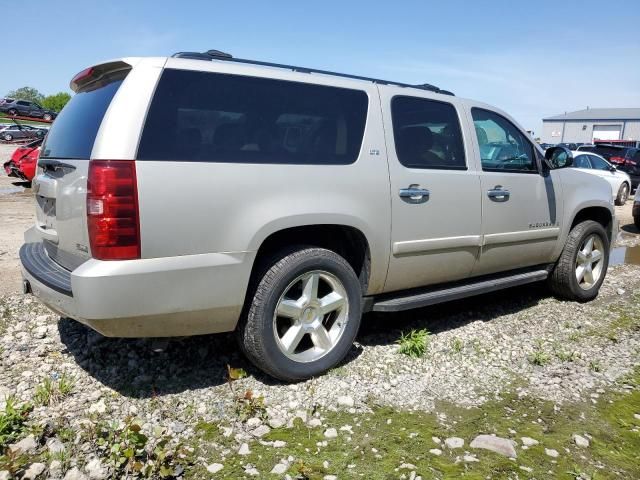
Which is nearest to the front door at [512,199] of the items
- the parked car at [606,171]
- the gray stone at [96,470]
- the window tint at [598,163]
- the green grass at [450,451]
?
the green grass at [450,451]

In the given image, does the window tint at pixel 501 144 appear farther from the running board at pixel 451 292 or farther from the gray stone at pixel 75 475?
the gray stone at pixel 75 475

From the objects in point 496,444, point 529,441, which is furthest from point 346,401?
point 529,441

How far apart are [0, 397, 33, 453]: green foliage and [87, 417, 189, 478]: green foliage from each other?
381 millimetres

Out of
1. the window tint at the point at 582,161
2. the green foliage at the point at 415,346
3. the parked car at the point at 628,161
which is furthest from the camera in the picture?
the parked car at the point at 628,161

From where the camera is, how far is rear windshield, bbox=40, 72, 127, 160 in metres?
2.94

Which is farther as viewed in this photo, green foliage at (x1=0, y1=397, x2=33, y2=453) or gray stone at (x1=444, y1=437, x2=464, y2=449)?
gray stone at (x1=444, y1=437, x2=464, y2=449)

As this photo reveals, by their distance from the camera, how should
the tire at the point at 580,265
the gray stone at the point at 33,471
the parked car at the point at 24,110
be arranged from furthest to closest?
the parked car at the point at 24,110 → the tire at the point at 580,265 → the gray stone at the point at 33,471

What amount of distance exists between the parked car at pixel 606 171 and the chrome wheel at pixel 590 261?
948cm

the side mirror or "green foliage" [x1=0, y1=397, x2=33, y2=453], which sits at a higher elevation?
the side mirror

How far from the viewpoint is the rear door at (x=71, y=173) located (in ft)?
9.35

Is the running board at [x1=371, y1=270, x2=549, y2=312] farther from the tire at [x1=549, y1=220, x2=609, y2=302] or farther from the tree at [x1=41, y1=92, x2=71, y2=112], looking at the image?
the tree at [x1=41, y1=92, x2=71, y2=112]

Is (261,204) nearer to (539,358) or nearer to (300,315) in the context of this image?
(300,315)

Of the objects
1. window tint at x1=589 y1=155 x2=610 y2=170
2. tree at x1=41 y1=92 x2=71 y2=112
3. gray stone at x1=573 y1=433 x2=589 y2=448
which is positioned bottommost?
gray stone at x1=573 y1=433 x2=589 y2=448

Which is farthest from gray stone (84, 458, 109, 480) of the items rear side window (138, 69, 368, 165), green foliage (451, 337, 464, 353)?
green foliage (451, 337, 464, 353)
